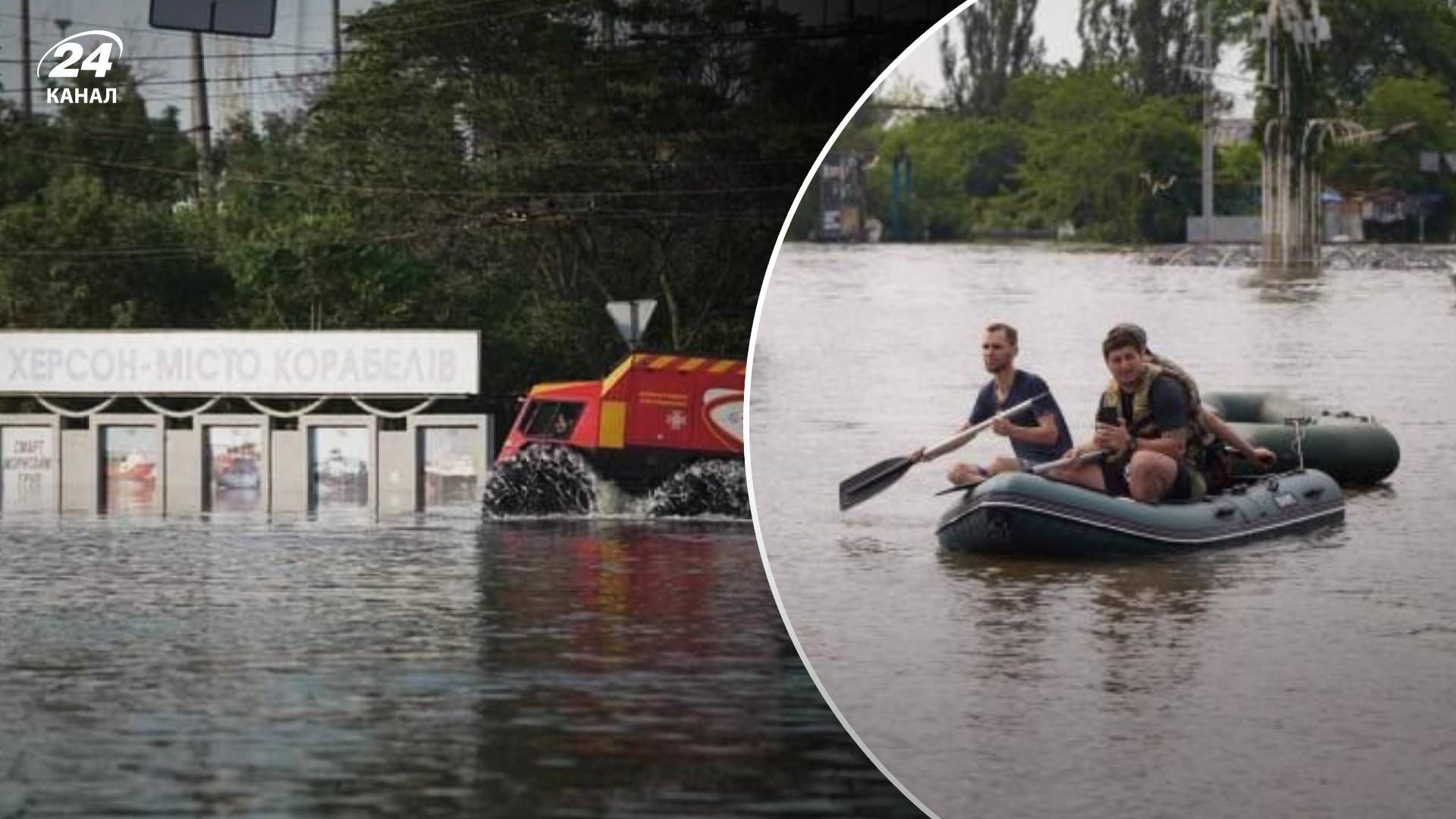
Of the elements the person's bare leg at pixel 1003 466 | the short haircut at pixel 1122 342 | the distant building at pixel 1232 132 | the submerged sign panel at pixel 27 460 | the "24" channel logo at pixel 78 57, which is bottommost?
the submerged sign panel at pixel 27 460

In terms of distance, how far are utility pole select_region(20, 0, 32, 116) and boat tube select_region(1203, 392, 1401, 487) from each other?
899 centimetres

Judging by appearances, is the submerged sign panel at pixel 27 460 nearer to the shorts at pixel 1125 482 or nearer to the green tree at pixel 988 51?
the green tree at pixel 988 51

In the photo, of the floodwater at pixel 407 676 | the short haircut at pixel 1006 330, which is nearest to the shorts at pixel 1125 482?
the short haircut at pixel 1006 330

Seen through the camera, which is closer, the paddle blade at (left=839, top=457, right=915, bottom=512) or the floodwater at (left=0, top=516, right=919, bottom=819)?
the paddle blade at (left=839, top=457, right=915, bottom=512)

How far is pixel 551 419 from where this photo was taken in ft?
43.1

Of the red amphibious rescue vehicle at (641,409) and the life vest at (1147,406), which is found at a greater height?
the life vest at (1147,406)

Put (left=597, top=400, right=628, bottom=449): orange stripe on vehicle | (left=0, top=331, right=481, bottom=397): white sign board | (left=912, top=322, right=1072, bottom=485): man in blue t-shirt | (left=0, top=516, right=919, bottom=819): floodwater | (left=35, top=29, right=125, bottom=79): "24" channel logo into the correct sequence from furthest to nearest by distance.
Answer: (left=597, top=400, right=628, bottom=449): orange stripe on vehicle, (left=0, top=331, right=481, bottom=397): white sign board, (left=35, top=29, right=125, bottom=79): "24" channel logo, (left=0, top=516, right=919, bottom=819): floodwater, (left=912, top=322, right=1072, bottom=485): man in blue t-shirt

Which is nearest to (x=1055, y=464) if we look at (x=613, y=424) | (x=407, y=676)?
(x=407, y=676)

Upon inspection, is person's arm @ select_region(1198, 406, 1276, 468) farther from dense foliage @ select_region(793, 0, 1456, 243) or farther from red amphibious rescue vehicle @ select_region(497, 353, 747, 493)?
red amphibious rescue vehicle @ select_region(497, 353, 747, 493)

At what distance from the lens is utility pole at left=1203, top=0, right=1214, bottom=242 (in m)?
4.55

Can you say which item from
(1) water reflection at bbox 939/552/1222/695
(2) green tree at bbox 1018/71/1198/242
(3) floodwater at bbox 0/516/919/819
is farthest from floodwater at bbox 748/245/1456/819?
(3) floodwater at bbox 0/516/919/819

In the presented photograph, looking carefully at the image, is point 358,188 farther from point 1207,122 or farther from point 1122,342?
point 1122,342

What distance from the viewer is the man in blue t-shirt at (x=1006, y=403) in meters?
4.44

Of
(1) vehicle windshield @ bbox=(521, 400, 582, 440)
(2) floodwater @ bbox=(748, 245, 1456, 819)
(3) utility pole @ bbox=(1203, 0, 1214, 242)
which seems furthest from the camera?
(1) vehicle windshield @ bbox=(521, 400, 582, 440)
